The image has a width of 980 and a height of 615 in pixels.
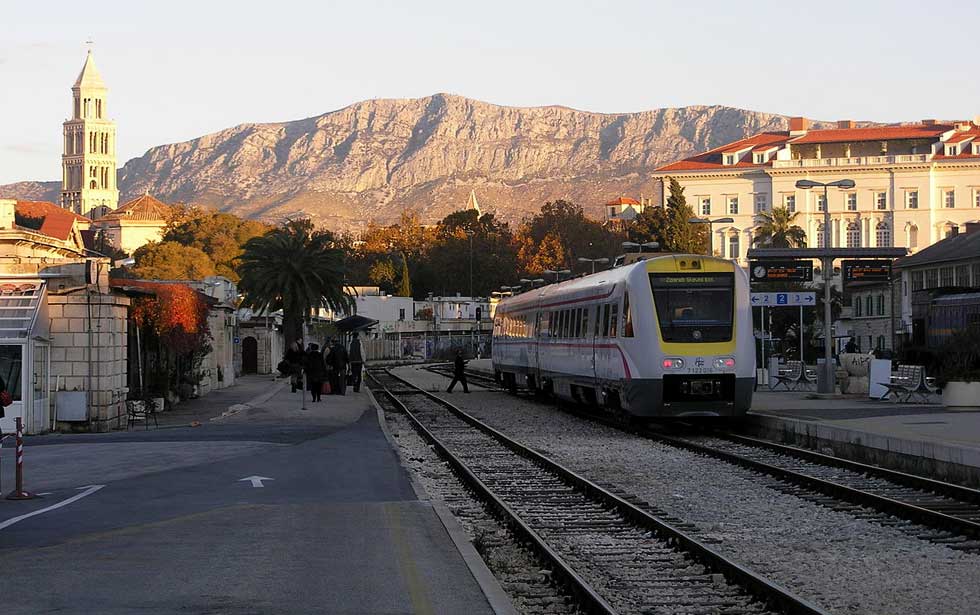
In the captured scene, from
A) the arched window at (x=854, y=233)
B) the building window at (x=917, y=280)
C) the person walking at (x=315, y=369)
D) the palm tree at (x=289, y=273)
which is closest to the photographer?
the person walking at (x=315, y=369)

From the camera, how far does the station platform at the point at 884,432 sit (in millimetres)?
19312

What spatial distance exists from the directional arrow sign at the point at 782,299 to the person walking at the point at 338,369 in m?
13.0

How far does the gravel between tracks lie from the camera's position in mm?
10375

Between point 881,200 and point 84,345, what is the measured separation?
13352 cm

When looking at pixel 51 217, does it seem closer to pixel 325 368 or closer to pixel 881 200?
pixel 881 200

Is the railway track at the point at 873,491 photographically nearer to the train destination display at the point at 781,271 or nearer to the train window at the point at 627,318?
the train window at the point at 627,318

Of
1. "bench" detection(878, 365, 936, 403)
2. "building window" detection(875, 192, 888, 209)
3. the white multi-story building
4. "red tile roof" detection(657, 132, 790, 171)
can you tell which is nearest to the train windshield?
"bench" detection(878, 365, 936, 403)

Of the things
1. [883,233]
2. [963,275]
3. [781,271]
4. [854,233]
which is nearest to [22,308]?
[781,271]

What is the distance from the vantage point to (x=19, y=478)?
1583 cm

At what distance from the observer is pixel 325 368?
134 feet

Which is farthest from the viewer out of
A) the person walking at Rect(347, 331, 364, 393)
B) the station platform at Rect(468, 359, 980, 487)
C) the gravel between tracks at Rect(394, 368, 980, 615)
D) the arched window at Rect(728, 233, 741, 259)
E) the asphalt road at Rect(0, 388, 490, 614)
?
the arched window at Rect(728, 233, 741, 259)

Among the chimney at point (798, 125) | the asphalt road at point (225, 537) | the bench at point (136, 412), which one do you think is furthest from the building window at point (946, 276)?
the chimney at point (798, 125)

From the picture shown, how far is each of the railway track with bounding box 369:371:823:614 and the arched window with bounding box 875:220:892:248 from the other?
136 metres

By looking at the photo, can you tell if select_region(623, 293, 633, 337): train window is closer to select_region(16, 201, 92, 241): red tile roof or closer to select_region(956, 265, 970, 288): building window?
select_region(956, 265, 970, 288): building window
